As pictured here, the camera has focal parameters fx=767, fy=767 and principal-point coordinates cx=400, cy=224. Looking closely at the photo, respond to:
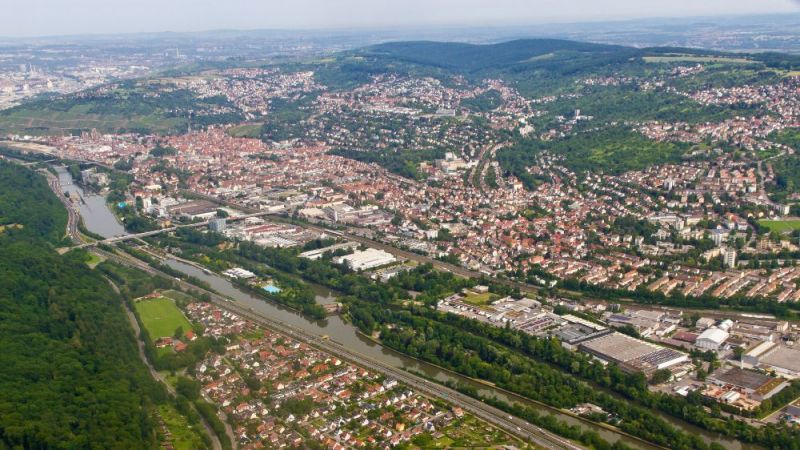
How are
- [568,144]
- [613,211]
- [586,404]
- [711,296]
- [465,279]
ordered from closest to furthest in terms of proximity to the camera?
[586,404]
[711,296]
[465,279]
[613,211]
[568,144]

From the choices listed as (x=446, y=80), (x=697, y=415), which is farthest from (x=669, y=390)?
(x=446, y=80)

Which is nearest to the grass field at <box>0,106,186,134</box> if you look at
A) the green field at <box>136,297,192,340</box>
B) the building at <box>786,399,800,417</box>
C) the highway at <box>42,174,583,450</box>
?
the highway at <box>42,174,583,450</box>

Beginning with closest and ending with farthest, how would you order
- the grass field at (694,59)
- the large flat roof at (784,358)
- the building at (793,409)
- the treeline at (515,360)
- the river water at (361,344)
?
the treeline at (515,360), the river water at (361,344), the building at (793,409), the large flat roof at (784,358), the grass field at (694,59)

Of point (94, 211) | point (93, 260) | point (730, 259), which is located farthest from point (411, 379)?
point (94, 211)

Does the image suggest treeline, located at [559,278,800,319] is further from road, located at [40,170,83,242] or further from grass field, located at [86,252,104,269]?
road, located at [40,170,83,242]

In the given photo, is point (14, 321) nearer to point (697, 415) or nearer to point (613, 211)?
point (697, 415)

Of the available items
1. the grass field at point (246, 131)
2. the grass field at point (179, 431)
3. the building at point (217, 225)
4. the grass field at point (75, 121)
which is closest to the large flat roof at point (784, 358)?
the grass field at point (179, 431)

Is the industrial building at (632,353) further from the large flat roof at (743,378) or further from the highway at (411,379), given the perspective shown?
the highway at (411,379)
